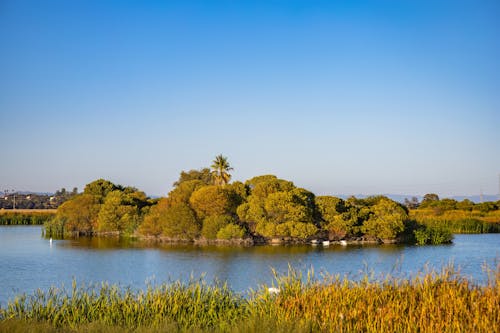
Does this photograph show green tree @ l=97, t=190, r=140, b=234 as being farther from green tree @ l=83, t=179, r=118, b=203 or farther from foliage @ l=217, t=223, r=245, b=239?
foliage @ l=217, t=223, r=245, b=239

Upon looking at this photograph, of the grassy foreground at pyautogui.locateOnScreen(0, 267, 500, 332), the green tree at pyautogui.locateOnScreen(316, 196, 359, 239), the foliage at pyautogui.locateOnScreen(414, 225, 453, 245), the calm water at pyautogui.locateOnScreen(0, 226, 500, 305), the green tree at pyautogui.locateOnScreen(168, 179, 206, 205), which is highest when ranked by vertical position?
the green tree at pyautogui.locateOnScreen(168, 179, 206, 205)

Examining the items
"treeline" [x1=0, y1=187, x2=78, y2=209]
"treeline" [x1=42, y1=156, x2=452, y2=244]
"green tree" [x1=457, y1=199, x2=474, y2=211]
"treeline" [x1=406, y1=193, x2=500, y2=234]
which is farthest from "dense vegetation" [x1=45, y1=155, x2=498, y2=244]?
"treeline" [x1=0, y1=187, x2=78, y2=209]

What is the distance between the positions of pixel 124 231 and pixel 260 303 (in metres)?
37.9

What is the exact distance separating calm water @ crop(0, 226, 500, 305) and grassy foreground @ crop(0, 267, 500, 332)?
8031mm

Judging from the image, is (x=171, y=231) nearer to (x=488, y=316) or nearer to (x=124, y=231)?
(x=124, y=231)

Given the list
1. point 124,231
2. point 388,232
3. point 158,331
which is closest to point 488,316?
point 158,331

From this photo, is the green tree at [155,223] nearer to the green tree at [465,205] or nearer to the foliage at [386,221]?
the foliage at [386,221]

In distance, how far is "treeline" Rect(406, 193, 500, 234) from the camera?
47.8 meters

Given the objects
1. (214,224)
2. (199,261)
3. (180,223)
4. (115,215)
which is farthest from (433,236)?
(115,215)

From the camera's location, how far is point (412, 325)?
26.8 feet

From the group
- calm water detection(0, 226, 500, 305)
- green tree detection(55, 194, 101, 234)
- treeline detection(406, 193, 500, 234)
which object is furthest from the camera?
green tree detection(55, 194, 101, 234)

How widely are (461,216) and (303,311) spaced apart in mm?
49356

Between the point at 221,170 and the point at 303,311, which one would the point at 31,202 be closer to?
the point at 221,170

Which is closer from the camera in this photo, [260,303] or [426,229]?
[260,303]
